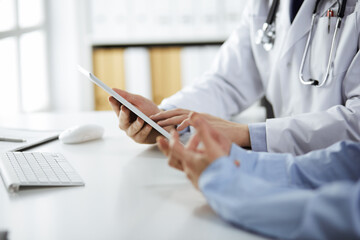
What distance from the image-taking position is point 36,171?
0.84 m

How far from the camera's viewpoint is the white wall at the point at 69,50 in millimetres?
3676

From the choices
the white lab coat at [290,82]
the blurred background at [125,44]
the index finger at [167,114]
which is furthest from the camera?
the blurred background at [125,44]

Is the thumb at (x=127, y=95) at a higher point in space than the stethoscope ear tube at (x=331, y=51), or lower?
lower

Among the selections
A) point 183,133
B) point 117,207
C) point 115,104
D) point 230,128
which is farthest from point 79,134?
point 117,207

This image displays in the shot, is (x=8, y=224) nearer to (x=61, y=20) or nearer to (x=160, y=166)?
(x=160, y=166)

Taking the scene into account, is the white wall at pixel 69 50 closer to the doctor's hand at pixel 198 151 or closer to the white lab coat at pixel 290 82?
the white lab coat at pixel 290 82

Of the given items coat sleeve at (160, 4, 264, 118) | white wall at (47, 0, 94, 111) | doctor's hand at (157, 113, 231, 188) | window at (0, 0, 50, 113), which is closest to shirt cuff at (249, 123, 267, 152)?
doctor's hand at (157, 113, 231, 188)

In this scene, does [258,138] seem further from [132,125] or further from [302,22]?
[302,22]

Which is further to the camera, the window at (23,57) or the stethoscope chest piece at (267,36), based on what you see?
the window at (23,57)

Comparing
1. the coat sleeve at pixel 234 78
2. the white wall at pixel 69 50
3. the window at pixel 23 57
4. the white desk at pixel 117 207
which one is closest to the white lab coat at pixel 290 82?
the coat sleeve at pixel 234 78

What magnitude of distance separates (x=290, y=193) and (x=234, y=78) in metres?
0.93

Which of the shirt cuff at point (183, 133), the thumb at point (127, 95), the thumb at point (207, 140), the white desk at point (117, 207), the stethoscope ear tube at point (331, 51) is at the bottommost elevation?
the white desk at point (117, 207)

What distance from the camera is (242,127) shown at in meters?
1.01

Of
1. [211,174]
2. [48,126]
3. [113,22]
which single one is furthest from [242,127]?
[113,22]
